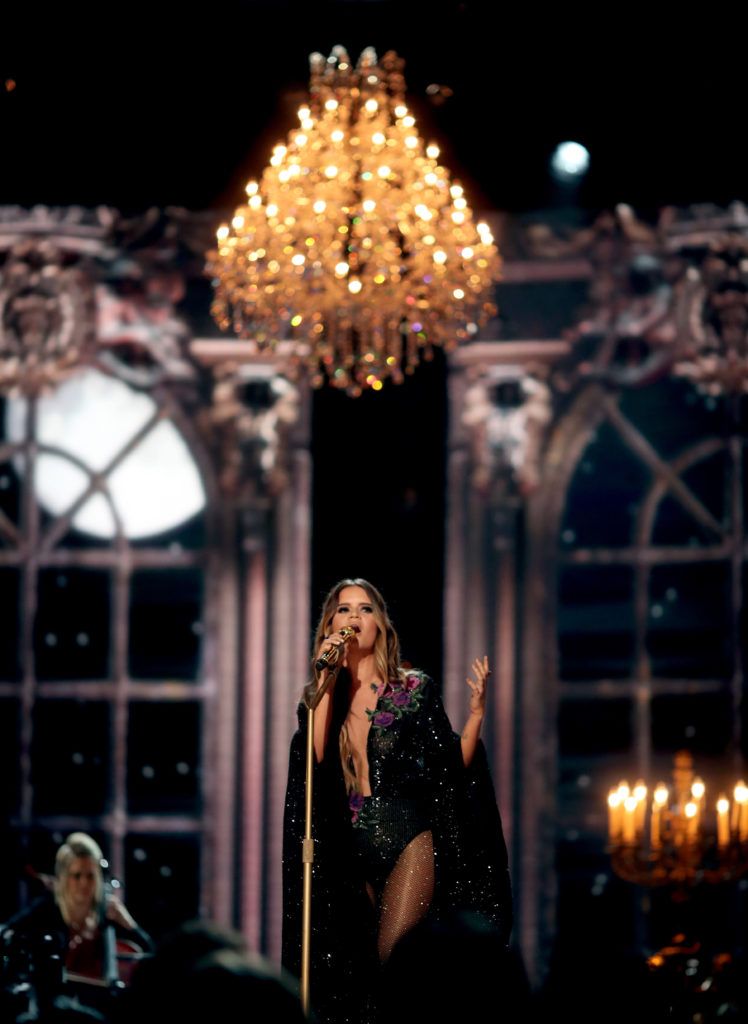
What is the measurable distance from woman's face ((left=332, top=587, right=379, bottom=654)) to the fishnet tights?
669 mm

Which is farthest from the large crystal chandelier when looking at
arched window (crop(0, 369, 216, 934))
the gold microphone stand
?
the gold microphone stand

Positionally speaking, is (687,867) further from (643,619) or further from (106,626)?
(106,626)

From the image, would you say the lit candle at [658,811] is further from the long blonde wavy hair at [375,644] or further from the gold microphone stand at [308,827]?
the gold microphone stand at [308,827]

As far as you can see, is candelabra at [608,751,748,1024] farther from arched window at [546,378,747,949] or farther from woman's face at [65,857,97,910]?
woman's face at [65,857,97,910]

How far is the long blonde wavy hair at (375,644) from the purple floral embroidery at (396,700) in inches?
1.5

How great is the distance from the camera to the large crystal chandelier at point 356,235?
6.92 metres

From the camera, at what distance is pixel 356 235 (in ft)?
22.9

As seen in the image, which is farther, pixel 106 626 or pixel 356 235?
pixel 106 626

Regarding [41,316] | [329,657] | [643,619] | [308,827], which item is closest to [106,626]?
[41,316]

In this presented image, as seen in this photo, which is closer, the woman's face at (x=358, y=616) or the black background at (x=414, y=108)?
the woman's face at (x=358, y=616)

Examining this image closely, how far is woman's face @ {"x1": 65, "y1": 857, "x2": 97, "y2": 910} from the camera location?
7113 millimetres

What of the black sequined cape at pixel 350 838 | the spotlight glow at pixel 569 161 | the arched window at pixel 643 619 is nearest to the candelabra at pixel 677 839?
the arched window at pixel 643 619

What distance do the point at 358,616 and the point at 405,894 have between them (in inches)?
36.4

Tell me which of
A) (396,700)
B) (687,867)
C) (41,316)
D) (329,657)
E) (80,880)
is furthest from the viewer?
(41,316)
